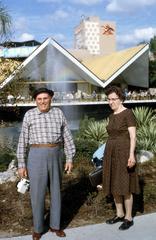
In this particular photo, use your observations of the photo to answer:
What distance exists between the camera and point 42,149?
4820 millimetres

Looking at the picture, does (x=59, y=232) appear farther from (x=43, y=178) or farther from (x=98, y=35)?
(x=98, y=35)

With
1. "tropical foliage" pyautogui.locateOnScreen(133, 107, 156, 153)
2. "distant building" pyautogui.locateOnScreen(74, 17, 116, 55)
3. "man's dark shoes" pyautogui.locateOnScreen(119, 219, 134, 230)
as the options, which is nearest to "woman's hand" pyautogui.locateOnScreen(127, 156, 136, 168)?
"man's dark shoes" pyautogui.locateOnScreen(119, 219, 134, 230)

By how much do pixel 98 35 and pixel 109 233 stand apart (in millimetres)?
72287

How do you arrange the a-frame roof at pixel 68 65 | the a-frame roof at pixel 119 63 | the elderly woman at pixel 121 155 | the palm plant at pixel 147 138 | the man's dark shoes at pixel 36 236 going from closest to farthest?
the man's dark shoes at pixel 36 236, the elderly woman at pixel 121 155, the palm plant at pixel 147 138, the a-frame roof at pixel 68 65, the a-frame roof at pixel 119 63

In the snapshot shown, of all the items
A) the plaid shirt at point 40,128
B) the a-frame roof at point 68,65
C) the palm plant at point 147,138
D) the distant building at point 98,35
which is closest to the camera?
the plaid shirt at point 40,128

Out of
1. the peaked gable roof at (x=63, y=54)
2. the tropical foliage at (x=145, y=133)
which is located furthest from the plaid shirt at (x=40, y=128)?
the peaked gable roof at (x=63, y=54)

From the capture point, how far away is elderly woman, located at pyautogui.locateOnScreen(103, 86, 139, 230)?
516 centimetres

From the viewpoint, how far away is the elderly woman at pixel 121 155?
5156 mm

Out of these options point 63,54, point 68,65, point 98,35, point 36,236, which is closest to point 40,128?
point 36,236

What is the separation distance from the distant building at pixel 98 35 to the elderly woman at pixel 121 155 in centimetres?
7075

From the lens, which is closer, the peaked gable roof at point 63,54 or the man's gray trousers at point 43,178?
the man's gray trousers at point 43,178

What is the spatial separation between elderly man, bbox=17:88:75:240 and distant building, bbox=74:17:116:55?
71.1 m

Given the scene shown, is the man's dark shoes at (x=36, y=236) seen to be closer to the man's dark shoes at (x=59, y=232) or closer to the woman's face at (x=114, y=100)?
the man's dark shoes at (x=59, y=232)

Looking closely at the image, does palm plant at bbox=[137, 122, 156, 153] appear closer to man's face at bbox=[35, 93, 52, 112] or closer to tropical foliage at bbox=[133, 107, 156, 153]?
tropical foliage at bbox=[133, 107, 156, 153]
